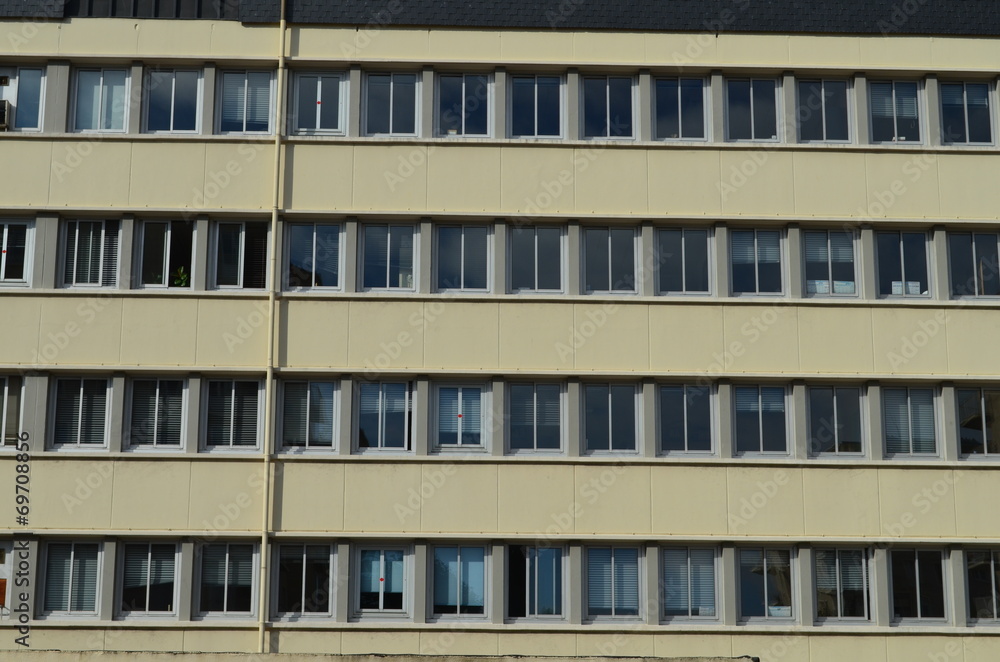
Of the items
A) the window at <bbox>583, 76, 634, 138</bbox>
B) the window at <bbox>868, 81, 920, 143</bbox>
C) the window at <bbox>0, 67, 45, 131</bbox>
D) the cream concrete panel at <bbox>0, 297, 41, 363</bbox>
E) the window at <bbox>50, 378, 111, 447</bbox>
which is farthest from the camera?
the window at <bbox>868, 81, 920, 143</bbox>

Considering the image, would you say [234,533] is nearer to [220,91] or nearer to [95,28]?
[220,91]

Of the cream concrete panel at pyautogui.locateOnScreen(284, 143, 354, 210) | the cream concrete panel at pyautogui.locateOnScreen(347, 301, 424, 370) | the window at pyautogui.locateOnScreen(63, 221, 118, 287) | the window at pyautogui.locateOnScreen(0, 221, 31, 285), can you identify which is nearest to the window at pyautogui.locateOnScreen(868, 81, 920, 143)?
the cream concrete panel at pyautogui.locateOnScreen(347, 301, 424, 370)

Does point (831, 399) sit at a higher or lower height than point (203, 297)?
lower

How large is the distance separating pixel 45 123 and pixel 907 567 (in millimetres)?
20101

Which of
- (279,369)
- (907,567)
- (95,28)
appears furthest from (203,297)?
(907,567)

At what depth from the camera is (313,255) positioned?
24516 millimetres

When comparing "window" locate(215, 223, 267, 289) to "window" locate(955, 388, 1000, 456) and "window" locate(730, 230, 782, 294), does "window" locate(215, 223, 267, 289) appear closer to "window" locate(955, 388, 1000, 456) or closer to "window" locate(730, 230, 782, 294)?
"window" locate(730, 230, 782, 294)

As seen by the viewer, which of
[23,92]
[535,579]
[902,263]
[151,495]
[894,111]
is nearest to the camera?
[151,495]

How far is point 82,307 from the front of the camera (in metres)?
23.9

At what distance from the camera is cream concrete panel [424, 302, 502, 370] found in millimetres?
23844

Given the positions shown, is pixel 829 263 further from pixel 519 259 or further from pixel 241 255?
pixel 241 255

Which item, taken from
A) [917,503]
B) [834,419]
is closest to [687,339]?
[834,419]

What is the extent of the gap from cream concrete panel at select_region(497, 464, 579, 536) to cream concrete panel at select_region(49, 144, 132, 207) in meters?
9.86

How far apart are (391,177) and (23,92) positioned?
815 centimetres
